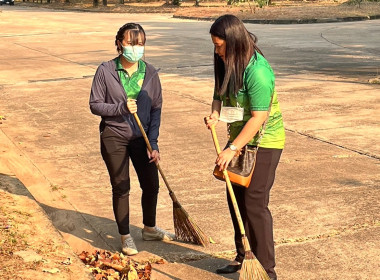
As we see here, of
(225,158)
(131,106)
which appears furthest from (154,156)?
(225,158)

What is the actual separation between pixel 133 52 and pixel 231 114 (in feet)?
3.55

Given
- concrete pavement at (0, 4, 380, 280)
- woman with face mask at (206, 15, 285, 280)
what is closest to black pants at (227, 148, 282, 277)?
woman with face mask at (206, 15, 285, 280)

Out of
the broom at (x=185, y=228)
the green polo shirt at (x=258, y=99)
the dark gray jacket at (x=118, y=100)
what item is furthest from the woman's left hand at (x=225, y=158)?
the broom at (x=185, y=228)

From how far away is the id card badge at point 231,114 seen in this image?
15.1 ft

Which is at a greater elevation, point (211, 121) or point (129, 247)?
point (211, 121)

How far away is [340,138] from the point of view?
9.47m

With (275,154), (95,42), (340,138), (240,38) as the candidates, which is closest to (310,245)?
(275,154)

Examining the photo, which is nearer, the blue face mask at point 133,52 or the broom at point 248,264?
the broom at point 248,264

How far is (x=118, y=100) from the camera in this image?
555 centimetres

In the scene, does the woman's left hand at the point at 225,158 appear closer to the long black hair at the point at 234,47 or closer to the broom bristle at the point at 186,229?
the long black hair at the point at 234,47

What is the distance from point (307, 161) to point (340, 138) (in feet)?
4.15

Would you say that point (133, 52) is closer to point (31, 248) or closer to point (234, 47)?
point (234, 47)

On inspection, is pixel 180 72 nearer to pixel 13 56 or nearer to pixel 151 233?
pixel 13 56

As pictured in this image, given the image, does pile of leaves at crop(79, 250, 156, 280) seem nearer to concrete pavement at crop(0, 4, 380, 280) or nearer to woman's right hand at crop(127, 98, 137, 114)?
concrete pavement at crop(0, 4, 380, 280)
